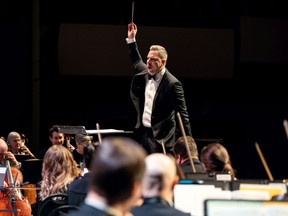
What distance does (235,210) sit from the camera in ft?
10.5

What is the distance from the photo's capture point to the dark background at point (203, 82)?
11.6 meters

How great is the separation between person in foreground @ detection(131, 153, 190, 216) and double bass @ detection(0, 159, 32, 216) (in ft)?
12.5

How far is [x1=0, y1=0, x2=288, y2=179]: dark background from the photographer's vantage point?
11.6 m

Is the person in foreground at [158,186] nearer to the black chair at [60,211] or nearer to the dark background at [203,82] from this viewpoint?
the black chair at [60,211]

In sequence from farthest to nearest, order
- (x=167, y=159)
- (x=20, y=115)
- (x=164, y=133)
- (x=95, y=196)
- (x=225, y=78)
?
(x=225, y=78) → (x=20, y=115) → (x=164, y=133) → (x=167, y=159) → (x=95, y=196)

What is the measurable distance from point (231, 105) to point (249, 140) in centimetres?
59

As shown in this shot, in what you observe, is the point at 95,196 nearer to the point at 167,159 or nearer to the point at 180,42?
the point at 167,159

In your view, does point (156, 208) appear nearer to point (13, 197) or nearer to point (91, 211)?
point (91, 211)

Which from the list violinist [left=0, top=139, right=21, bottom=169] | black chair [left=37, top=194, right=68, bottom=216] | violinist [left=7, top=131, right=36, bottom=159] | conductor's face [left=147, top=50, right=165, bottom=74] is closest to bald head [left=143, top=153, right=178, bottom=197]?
black chair [left=37, top=194, right=68, bottom=216]

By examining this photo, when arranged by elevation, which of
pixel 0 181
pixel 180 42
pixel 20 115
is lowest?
pixel 0 181

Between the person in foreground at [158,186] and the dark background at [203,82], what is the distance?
811 centimetres

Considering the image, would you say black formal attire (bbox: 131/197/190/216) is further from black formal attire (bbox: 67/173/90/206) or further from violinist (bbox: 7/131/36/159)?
violinist (bbox: 7/131/36/159)

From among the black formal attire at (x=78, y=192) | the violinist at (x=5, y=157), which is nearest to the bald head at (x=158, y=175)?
the black formal attire at (x=78, y=192)

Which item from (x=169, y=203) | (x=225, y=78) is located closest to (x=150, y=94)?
(x=169, y=203)
